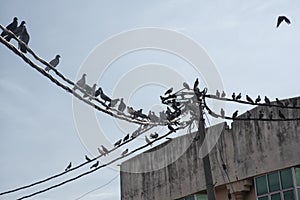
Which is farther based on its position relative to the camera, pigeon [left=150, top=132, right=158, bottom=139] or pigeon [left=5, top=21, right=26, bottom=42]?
pigeon [left=150, top=132, right=158, bottom=139]

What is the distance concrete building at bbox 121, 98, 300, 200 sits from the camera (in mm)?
12852

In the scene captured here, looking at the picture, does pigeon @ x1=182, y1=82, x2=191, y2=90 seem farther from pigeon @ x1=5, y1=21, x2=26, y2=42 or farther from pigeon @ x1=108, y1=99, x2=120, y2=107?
pigeon @ x1=5, y1=21, x2=26, y2=42

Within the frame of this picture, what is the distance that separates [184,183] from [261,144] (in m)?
2.81

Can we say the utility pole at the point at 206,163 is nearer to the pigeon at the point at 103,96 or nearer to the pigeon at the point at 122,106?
the pigeon at the point at 122,106

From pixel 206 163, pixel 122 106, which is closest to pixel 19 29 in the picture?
pixel 122 106

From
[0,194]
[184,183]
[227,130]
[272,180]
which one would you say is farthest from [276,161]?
[0,194]

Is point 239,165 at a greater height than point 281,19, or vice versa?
point 281,19

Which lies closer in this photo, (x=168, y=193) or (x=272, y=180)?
(x=272, y=180)

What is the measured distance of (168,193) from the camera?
1565 centimetres

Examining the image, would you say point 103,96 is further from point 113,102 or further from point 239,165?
point 239,165

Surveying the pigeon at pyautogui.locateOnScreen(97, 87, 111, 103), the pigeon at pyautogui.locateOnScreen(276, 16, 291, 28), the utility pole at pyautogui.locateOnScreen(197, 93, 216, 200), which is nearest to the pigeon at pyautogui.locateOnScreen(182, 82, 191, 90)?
the utility pole at pyautogui.locateOnScreen(197, 93, 216, 200)

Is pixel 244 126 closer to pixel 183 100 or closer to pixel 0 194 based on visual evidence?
pixel 183 100

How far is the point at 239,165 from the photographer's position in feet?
45.3

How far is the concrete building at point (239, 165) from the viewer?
12852mm
